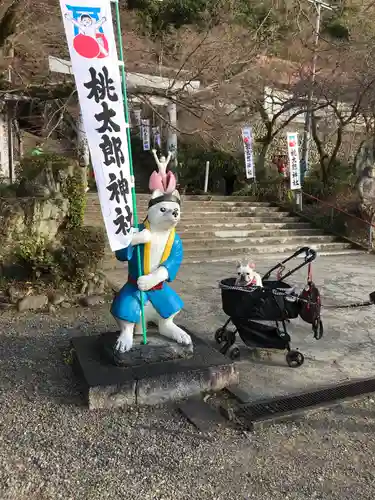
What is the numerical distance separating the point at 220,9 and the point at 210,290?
12573 millimetres

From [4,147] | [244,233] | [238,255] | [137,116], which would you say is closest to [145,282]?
[238,255]

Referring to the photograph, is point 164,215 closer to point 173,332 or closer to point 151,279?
point 151,279

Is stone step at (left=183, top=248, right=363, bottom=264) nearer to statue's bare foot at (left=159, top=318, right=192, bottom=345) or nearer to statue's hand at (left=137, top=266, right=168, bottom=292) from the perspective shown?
statue's bare foot at (left=159, top=318, right=192, bottom=345)

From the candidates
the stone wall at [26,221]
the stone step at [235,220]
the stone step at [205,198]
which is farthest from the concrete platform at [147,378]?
the stone step at [205,198]

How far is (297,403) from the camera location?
3.85 m

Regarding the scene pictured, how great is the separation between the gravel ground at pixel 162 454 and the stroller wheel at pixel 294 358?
0.80m

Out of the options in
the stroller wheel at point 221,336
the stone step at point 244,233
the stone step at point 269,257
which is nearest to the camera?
the stroller wheel at point 221,336

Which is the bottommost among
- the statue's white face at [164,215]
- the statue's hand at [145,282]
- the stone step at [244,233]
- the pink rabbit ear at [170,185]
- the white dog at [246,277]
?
the stone step at [244,233]

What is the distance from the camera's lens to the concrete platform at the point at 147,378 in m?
3.70

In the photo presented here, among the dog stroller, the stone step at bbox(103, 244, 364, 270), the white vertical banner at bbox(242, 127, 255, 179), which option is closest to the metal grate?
the dog stroller

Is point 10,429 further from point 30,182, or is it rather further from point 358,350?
point 30,182

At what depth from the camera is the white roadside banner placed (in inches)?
142

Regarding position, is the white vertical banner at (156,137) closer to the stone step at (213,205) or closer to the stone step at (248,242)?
the stone step at (213,205)

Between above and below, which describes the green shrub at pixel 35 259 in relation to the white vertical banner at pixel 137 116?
below
